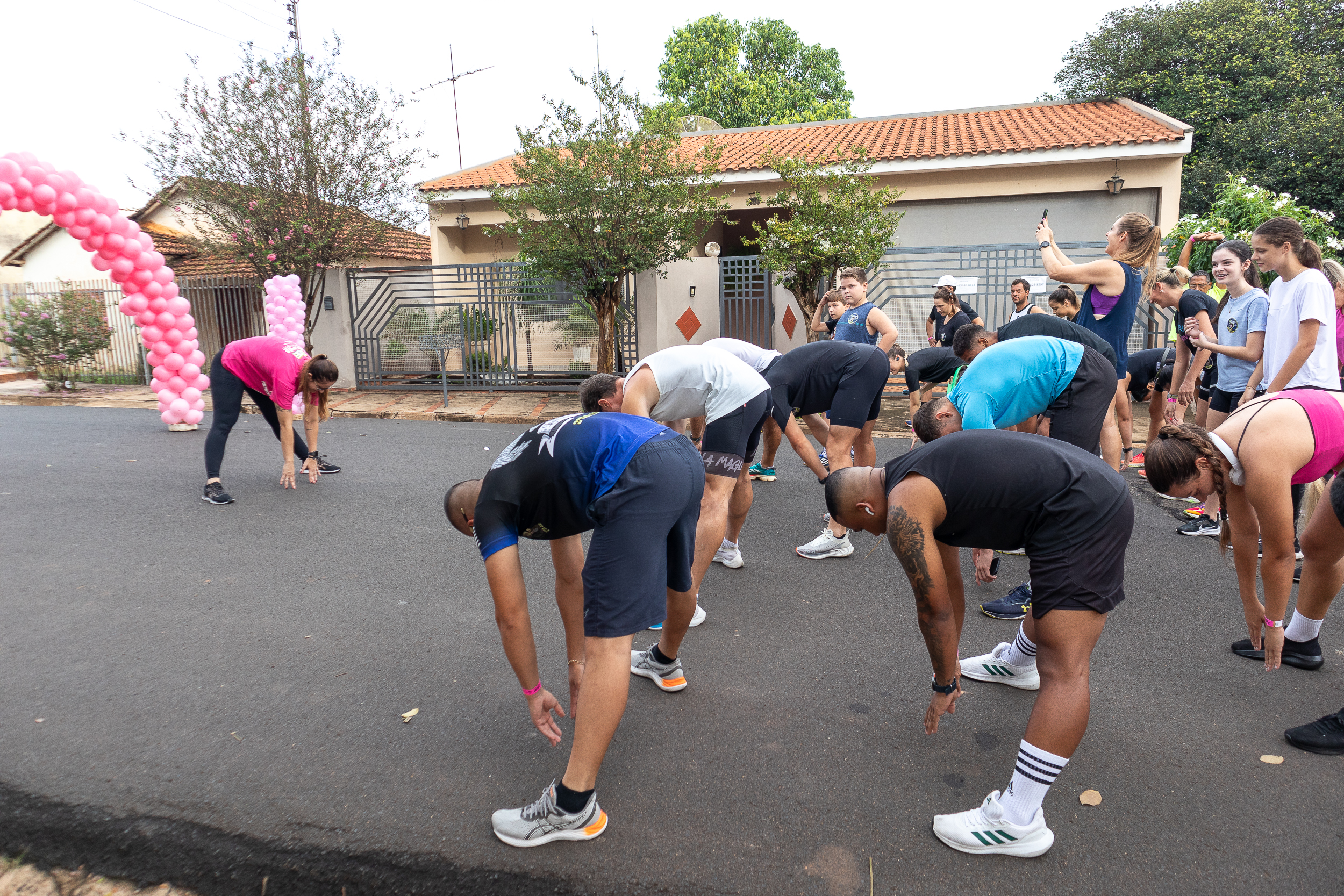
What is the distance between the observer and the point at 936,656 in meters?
2.44

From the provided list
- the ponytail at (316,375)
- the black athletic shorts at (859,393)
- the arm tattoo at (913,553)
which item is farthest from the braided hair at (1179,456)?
the ponytail at (316,375)

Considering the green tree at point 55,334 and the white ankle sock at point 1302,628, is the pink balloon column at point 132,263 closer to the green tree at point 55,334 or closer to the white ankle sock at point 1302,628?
the green tree at point 55,334

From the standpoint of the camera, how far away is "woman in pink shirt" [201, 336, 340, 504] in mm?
6211

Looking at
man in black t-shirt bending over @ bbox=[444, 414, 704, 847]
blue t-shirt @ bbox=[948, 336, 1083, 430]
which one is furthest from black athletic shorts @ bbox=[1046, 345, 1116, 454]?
man in black t-shirt bending over @ bbox=[444, 414, 704, 847]

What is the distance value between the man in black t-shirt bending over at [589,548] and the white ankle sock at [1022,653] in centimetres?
174

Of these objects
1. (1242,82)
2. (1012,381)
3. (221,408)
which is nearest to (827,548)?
(1012,381)

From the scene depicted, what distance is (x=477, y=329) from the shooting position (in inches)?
534

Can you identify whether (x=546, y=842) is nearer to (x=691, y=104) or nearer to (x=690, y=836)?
(x=690, y=836)

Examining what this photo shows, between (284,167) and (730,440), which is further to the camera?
(284,167)

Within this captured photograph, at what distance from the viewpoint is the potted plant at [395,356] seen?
14125mm

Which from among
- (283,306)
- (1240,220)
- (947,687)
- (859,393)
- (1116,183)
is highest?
(1116,183)

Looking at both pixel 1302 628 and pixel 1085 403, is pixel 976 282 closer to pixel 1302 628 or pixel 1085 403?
pixel 1085 403

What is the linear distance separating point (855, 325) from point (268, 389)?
4986mm

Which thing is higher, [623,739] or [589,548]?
[589,548]
